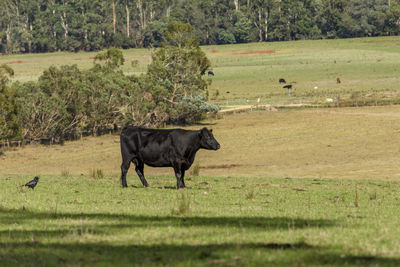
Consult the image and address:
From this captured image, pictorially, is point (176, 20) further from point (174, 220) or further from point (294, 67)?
point (174, 220)

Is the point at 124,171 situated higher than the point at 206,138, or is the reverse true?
the point at 206,138

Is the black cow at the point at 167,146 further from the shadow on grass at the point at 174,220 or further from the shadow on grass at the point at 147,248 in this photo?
the shadow on grass at the point at 147,248

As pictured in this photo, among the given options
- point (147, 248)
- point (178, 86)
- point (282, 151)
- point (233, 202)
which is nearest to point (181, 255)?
point (147, 248)

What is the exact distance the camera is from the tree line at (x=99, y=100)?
52250 millimetres

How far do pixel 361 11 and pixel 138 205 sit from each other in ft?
495

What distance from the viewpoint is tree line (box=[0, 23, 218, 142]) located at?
52250 mm

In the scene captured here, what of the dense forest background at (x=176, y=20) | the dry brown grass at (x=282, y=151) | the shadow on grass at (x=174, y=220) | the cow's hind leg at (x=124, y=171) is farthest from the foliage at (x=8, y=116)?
the dense forest background at (x=176, y=20)

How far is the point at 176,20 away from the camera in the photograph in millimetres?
160125

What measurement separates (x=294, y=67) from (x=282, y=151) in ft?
245

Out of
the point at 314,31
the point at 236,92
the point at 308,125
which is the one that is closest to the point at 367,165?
the point at 308,125

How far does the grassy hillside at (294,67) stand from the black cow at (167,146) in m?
53.2

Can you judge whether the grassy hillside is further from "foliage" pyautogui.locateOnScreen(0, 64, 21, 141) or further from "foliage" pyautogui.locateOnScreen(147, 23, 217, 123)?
"foliage" pyautogui.locateOnScreen(0, 64, 21, 141)

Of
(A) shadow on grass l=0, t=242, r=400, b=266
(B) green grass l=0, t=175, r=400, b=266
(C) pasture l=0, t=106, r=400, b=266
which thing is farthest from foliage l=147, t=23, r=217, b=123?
(A) shadow on grass l=0, t=242, r=400, b=266

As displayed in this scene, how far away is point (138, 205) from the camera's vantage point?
15.6 meters
